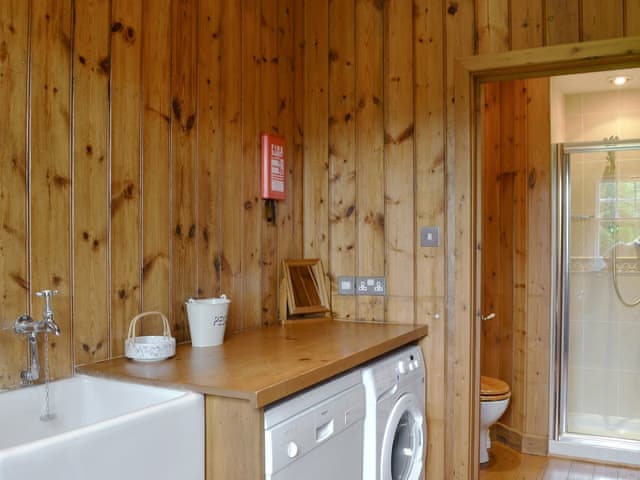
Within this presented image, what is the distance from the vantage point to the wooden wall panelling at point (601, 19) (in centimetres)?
229

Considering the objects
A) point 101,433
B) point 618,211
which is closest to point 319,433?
point 101,433

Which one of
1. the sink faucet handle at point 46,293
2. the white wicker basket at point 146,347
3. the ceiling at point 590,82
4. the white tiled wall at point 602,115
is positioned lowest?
the white wicker basket at point 146,347

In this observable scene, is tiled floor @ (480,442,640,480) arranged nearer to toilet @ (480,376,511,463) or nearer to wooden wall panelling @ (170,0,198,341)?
toilet @ (480,376,511,463)

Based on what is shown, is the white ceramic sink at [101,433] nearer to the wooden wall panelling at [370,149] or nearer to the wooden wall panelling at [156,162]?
the wooden wall panelling at [156,162]

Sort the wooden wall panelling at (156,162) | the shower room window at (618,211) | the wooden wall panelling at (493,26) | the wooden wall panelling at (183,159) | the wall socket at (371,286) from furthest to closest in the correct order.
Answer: the shower room window at (618,211)
the wall socket at (371,286)
the wooden wall panelling at (493,26)
the wooden wall panelling at (183,159)
the wooden wall panelling at (156,162)

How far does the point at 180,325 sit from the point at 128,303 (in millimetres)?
272

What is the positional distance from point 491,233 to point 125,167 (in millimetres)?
2556

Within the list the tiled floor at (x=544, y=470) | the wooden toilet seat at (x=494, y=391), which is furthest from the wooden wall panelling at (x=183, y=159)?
the tiled floor at (x=544, y=470)

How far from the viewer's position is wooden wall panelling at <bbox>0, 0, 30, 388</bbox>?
1493mm

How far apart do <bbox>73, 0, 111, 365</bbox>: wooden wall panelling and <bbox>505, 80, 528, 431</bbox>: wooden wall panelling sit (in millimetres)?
2615

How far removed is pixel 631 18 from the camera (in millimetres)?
2277

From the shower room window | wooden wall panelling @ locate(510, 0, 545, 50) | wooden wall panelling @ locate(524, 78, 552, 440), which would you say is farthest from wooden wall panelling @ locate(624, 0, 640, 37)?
the shower room window

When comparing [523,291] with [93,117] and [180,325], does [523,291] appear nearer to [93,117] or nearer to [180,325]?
[180,325]

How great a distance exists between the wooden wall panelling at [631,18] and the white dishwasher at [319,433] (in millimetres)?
1785
